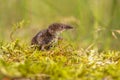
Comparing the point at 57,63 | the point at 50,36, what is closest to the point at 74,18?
the point at 50,36

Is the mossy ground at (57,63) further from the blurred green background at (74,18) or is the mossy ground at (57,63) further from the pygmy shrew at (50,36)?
the blurred green background at (74,18)

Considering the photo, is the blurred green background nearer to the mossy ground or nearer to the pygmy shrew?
the pygmy shrew

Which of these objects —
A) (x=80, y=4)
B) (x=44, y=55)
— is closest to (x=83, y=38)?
(x=80, y=4)

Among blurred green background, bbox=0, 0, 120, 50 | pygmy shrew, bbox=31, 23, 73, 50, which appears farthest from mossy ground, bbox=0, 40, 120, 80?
blurred green background, bbox=0, 0, 120, 50

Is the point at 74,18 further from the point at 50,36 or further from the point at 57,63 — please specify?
the point at 57,63

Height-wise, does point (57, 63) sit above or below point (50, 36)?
below
